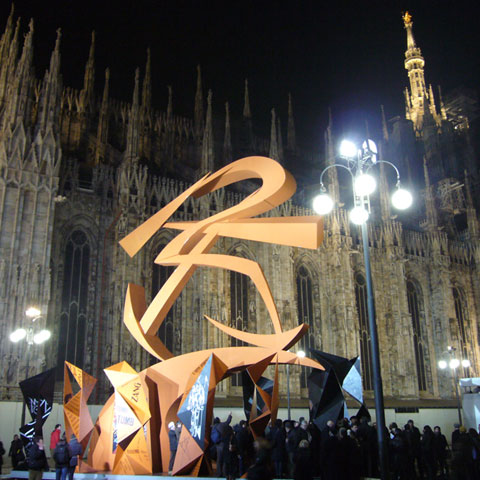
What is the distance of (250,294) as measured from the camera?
28984mm

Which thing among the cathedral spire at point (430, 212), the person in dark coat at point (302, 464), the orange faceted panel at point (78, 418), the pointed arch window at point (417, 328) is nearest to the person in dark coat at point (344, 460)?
the person in dark coat at point (302, 464)

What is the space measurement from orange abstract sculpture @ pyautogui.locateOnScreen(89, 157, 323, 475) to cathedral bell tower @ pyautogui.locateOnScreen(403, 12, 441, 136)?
128 feet

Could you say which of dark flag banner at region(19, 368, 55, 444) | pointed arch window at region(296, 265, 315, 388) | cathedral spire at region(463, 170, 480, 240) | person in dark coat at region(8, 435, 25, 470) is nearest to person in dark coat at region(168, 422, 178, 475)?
dark flag banner at region(19, 368, 55, 444)

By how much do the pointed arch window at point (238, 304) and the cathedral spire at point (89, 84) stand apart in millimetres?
13220

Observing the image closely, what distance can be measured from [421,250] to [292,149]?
11804 mm

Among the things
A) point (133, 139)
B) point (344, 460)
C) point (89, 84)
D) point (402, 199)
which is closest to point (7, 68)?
point (133, 139)

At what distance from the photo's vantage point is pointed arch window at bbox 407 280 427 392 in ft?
114

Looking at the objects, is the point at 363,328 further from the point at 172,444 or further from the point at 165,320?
the point at 172,444

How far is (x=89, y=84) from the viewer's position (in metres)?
31.9

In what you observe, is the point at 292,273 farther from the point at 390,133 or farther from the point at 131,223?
the point at 390,133

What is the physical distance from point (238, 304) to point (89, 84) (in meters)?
16.1

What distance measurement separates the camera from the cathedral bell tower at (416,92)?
48.2 meters

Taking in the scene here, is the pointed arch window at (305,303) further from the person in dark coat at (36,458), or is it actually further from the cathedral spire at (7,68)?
the person in dark coat at (36,458)

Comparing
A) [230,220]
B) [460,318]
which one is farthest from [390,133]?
[230,220]
